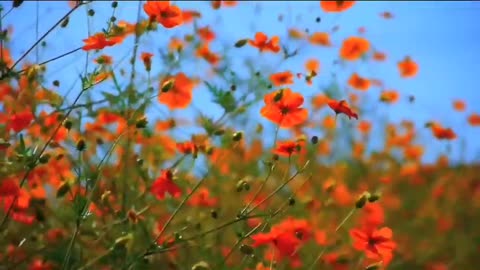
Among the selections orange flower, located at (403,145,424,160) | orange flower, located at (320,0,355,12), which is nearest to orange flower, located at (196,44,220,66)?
orange flower, located at (320,0,355,12)

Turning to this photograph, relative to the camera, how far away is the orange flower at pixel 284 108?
5.60ft

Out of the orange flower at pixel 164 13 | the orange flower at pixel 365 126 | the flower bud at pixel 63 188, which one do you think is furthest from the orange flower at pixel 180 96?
the orange flower at pixel 365 126

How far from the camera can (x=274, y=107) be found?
5.66ft

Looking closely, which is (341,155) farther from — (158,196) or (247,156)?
(158,196)

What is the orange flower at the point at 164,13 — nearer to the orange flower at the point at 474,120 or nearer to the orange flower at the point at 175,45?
the orange flower at the point at 175,45

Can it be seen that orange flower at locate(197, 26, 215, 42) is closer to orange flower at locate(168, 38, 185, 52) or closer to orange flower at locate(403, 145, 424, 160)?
orange flower at locate(168, 38, 185, 52)

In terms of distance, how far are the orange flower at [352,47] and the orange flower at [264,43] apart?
2.91 feet

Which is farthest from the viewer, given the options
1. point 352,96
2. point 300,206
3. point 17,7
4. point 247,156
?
point 352,96

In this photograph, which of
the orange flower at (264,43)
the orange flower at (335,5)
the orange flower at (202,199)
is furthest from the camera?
the orange flower at (335,5)

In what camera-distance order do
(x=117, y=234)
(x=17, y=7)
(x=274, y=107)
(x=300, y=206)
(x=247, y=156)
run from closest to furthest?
(x=17, y=7) < (x=274, y=107) < (x=117, y=234) < (x=300, y=206) < (x=247, y=156)

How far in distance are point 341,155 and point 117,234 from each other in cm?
188

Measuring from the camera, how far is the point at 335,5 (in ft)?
8.22

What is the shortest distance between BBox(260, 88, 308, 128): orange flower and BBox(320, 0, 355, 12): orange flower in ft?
2.70

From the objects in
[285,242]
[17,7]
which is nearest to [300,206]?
[285,242]
